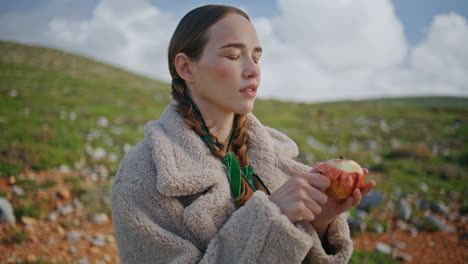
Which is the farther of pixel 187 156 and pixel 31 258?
pixel 31 258

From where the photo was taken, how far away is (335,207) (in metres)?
1.96

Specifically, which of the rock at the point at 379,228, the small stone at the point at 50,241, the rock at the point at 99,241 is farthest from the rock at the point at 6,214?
the rock at the point at 379,228

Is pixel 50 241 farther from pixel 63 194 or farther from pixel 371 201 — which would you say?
pixel 371 201

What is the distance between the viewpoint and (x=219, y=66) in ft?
6.41

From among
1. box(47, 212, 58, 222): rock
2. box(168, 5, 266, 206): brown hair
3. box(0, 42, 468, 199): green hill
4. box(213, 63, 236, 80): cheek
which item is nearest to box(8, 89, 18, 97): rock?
box(0, 42, 468, 199): green hill

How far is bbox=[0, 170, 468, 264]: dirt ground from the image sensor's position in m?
4.30

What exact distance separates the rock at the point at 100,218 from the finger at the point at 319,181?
15.5 feet

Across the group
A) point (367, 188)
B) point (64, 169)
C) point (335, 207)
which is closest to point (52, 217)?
point (64, 169)

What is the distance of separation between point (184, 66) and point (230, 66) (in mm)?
383

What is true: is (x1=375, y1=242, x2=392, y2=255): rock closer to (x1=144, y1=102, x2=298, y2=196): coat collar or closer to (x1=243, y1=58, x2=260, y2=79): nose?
(x1=144, y1=102, x2=298, y2=196): coat collar

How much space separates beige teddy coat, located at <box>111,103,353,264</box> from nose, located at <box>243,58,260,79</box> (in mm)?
527

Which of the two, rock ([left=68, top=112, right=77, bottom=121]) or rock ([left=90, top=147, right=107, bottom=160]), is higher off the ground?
rock ([left=68, top=112, right=77, bottom=121])

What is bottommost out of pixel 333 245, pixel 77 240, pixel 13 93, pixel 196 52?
pixel 77 240

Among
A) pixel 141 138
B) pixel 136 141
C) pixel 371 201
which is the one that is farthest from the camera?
pixel 141 138
